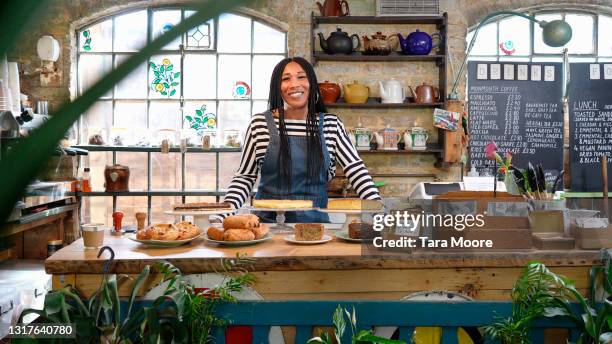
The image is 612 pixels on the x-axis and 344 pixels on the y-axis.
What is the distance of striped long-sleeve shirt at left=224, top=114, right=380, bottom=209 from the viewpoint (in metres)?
3.05

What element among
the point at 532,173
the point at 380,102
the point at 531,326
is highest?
the point at 380,102

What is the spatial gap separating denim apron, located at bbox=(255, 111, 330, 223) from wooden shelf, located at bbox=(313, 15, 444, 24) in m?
2.60

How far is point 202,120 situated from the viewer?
19.5 ft

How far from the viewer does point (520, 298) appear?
185 cm

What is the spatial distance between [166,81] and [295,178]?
10.6 ft

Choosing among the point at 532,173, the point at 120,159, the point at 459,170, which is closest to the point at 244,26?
the point at 120,159

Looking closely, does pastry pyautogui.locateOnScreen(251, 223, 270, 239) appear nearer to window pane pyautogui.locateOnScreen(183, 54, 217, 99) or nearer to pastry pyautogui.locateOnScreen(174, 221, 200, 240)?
pastry pyautogui.locateOnScreen(174, 221, 200, 240)

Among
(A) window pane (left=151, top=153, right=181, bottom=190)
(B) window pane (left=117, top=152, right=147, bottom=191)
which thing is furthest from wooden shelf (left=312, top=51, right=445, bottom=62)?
(B) window pane (left=117, top=152, right=147, bottom=191)

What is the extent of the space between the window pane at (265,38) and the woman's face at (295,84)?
120 inches

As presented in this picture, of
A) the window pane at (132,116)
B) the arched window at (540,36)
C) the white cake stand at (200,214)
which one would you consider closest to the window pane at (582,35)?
the arched window at (540,36)

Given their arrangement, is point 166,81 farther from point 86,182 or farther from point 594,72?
point 594,72

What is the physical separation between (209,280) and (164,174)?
420cm

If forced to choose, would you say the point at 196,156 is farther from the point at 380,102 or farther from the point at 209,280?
the point at 209,280

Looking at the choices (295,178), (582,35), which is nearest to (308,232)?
(295,178)
